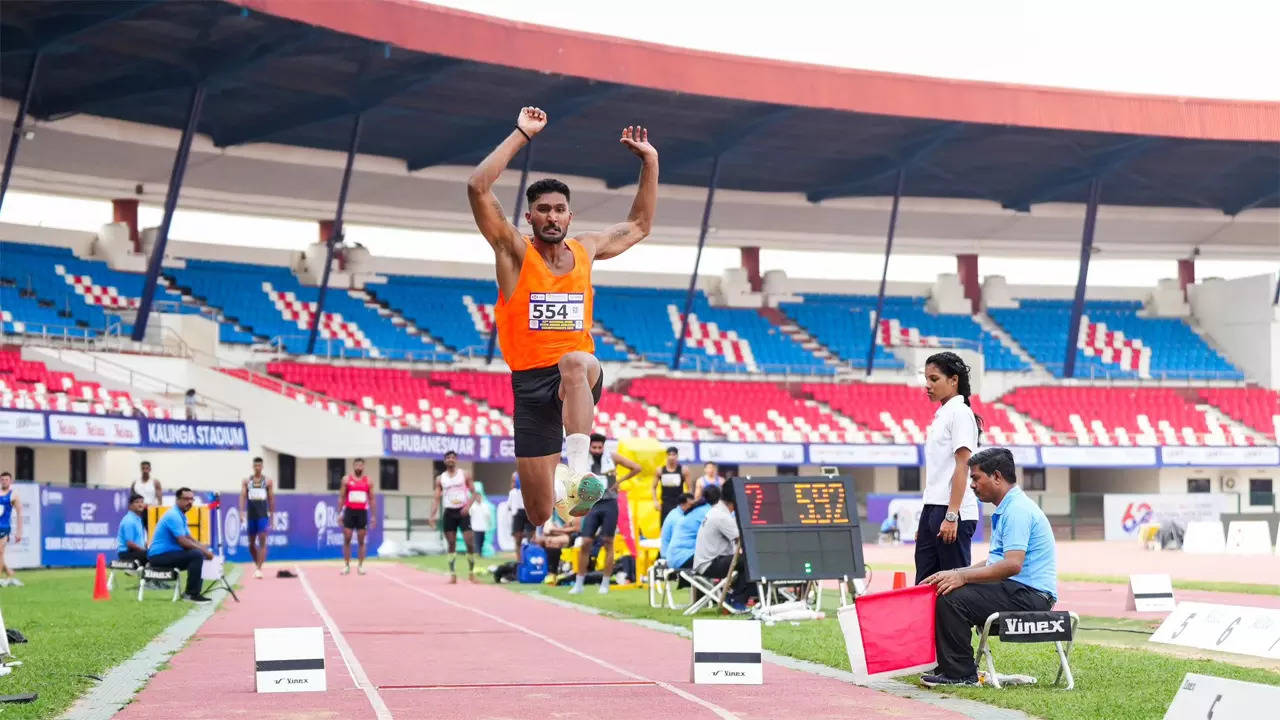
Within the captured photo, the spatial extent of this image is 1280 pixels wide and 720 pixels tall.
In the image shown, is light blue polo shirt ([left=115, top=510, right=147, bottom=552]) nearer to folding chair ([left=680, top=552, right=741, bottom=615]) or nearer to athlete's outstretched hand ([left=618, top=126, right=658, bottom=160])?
folding chair ([left=680, top=552, right=741, bottom=615])

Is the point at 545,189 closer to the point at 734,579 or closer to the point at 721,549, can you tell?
the point at 734,579

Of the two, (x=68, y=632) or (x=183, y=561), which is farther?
(x=183, y=561)

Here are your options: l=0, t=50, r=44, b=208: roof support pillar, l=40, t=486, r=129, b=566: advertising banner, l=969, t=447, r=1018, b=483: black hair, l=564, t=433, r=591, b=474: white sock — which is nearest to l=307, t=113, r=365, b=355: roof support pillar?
l=0, t=50, r=44, b=208: roof support pillar

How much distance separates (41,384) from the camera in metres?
30.6

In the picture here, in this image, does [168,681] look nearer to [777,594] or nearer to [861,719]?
[861,719]

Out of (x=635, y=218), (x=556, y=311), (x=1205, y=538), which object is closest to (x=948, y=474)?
(x=635, y=218)

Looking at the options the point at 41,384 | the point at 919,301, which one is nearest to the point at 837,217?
the point at 919,301

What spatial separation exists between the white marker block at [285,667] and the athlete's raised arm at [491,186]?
2895 millimetres

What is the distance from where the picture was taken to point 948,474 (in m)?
10.2

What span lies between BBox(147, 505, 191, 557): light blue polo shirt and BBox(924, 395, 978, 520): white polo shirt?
34.0 ft

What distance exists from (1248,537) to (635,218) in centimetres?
2523

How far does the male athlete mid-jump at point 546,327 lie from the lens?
7668 millimetres

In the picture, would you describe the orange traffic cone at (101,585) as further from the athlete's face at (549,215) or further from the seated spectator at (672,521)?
the athlete's face at (549,215)

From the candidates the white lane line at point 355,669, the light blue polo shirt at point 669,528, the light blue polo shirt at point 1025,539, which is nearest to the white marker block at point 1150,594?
the light blue polo shirt at point 669,528
